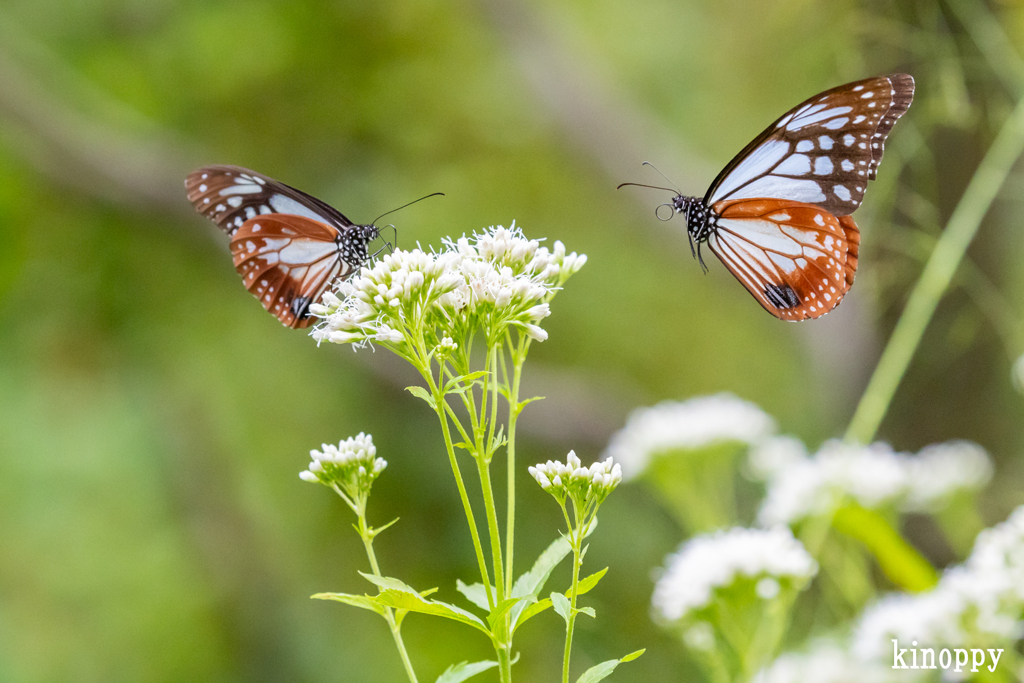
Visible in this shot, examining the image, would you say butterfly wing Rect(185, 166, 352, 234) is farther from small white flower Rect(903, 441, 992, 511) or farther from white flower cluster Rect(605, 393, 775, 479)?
small white flower Rect(903, 441, 992, 511)

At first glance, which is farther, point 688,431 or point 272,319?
point 272,319

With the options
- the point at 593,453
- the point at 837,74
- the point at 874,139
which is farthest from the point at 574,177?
the point at 874,139

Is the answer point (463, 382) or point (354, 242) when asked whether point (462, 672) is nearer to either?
point (463, 382)

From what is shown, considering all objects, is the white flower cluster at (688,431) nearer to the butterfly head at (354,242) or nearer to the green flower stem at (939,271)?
the green flower stem at (939,271)

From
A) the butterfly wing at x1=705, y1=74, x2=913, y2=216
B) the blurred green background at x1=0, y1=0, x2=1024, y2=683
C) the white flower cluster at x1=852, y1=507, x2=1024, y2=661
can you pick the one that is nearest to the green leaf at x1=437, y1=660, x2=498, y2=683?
the white flower cluster at x1=852, y1=507, x2=1024, y2=661

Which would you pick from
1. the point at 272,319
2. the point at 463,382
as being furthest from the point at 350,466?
the point at 272,319

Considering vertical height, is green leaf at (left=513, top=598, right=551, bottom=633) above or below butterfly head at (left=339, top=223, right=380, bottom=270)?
below

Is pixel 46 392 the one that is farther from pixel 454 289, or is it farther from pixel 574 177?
pixel 454 289
